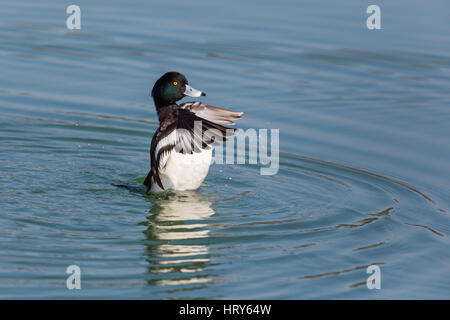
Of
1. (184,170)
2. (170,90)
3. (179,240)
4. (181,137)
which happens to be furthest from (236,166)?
(179,240)

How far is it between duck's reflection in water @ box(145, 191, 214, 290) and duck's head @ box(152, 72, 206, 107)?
1.19 metres

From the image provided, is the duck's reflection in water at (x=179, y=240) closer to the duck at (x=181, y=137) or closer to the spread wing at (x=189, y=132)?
the duck at (x=181, y=137)

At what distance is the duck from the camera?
30.8 ft

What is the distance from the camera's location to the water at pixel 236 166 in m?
8.09

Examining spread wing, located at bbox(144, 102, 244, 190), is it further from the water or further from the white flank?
the water

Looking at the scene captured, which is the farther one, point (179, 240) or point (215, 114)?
point (215, 114)

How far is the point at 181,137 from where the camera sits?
379 inches

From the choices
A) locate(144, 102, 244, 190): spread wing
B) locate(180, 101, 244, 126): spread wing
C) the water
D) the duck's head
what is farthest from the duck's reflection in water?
the duck's head

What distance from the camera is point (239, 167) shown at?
11.6 metres

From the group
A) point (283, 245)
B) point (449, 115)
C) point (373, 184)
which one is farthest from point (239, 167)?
point (449, 115)

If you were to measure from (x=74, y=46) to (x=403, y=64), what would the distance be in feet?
21.2

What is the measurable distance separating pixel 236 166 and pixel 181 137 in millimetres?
2147

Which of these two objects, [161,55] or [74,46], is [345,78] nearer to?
[161,55]

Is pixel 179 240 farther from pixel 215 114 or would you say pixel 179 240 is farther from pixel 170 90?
pixel 170 90
